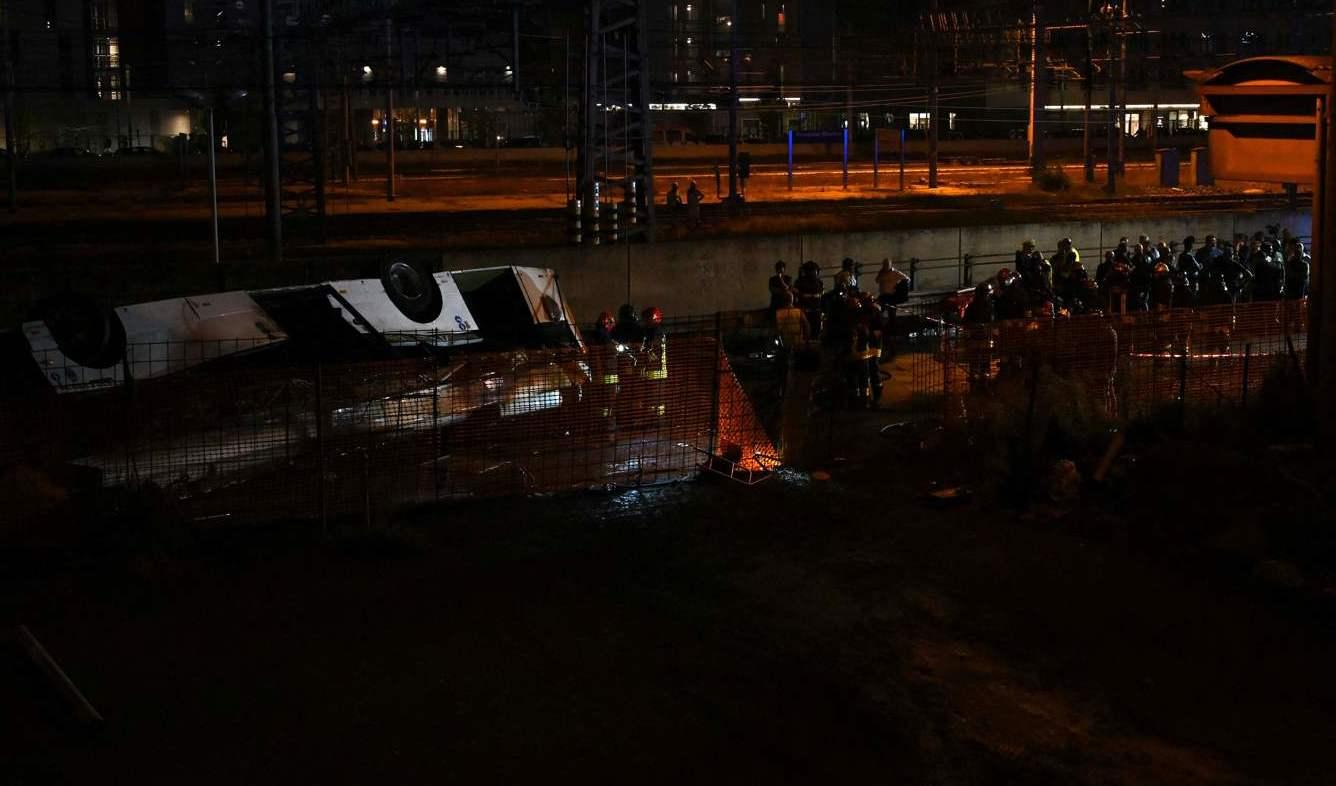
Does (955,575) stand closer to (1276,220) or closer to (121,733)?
(121,733)

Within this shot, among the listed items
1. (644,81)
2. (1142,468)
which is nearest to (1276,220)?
(644,81)

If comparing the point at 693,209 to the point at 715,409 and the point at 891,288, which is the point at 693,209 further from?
the point at 715,409

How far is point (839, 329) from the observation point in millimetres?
16438

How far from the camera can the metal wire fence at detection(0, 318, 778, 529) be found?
35.5ft

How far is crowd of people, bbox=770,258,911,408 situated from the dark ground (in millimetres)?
4366

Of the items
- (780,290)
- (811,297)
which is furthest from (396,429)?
(811,297)

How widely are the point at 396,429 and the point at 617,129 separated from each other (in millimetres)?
14738

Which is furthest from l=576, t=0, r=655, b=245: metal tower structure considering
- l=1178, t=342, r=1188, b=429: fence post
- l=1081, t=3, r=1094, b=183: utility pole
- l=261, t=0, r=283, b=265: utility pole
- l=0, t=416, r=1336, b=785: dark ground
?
l=1081, t=3, r=1094, b=183: utility pole

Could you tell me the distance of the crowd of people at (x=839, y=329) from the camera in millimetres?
16000

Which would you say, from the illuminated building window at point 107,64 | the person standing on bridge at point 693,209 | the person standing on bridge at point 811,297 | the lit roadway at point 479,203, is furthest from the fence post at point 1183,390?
the illuminated building window at point 107,64

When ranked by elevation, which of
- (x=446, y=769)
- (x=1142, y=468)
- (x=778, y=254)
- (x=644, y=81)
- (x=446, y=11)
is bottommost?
(x=446, y=769)

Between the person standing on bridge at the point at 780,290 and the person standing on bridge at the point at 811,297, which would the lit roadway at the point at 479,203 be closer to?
the person standing on bridge at the point at 811,297

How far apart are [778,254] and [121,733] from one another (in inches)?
718

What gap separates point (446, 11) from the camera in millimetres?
33500
